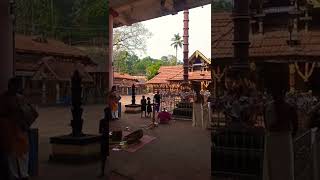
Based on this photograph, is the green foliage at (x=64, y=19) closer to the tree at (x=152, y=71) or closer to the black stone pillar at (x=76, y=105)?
the black stone pillar at (x=76, y=105)

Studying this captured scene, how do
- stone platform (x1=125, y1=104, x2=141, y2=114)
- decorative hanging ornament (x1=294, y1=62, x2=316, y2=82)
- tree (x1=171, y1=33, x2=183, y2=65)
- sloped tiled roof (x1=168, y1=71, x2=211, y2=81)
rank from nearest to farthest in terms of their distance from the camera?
1. decorative hanging ornament (x1=294, y1=62, x2=316, y2=82)
2. stone platform (x1=125, y1=104, x2=141, y2=114)
3. sloped tiled roof (x1=168, y1=71, x2=211, y2=81)
4. tree (x1=171, y1=33, x2=183, y2=65)

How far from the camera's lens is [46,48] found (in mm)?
9453

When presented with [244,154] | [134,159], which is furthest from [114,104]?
[244,154]

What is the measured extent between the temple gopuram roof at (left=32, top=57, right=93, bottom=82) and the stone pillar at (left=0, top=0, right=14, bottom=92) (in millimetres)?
703

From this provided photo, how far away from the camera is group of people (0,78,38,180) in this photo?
6.10 m

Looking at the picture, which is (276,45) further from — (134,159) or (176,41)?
(176,41)

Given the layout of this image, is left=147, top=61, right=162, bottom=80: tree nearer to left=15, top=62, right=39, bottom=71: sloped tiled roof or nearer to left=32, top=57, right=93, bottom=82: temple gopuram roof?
left=32, top=57, right=93, bottom=82: temple gopuram roof

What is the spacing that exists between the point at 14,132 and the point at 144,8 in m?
21.2

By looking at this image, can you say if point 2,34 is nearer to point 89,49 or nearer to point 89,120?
point 89,49

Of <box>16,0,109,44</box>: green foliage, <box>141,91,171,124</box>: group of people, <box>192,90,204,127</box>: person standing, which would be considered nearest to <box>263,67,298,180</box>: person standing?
<box>16,0,109,44</box>: green foliage

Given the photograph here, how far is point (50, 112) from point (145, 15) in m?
18.7

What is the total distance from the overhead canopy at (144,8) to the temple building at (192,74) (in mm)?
4531

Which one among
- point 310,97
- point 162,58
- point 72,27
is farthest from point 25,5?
point 162,58

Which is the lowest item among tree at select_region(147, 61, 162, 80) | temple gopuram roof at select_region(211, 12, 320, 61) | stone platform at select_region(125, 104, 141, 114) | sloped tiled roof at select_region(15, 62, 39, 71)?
stone platform at select_region(125, 104, 141, 114)
